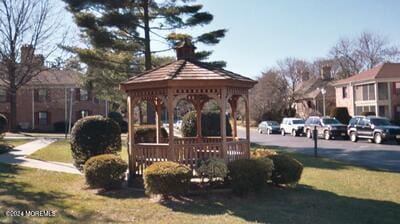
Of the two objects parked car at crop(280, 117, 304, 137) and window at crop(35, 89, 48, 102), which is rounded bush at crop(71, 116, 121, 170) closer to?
parked car at crop(280, 117, 304, 137)

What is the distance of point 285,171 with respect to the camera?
13250 mm

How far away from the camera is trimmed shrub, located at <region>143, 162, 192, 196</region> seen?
11.3 m

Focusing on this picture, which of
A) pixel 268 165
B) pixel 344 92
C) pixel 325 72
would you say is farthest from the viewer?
pixel 325 72

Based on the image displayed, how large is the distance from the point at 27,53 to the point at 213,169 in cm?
3392

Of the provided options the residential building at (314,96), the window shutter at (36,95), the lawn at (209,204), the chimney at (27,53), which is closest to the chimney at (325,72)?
the residential building at (314,96)

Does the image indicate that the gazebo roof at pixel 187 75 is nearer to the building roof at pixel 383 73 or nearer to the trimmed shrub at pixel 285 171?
the trimmed shrub at pixel 285 171

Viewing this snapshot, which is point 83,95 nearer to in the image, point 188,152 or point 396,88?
point 396,88

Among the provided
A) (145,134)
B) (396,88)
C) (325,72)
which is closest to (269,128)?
(396,88)

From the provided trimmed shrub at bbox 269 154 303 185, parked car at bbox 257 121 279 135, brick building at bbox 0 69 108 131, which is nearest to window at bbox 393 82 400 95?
parked car at bbox 257 121 279 135

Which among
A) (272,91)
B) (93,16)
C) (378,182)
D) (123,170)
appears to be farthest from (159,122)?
(272,91)

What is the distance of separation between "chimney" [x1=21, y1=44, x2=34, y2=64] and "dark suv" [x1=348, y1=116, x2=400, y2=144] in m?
27.1

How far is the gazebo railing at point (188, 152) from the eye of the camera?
13008mm

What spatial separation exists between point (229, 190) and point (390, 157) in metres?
13.2

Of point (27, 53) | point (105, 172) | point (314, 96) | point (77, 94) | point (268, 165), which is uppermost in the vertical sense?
point (27, 53)
